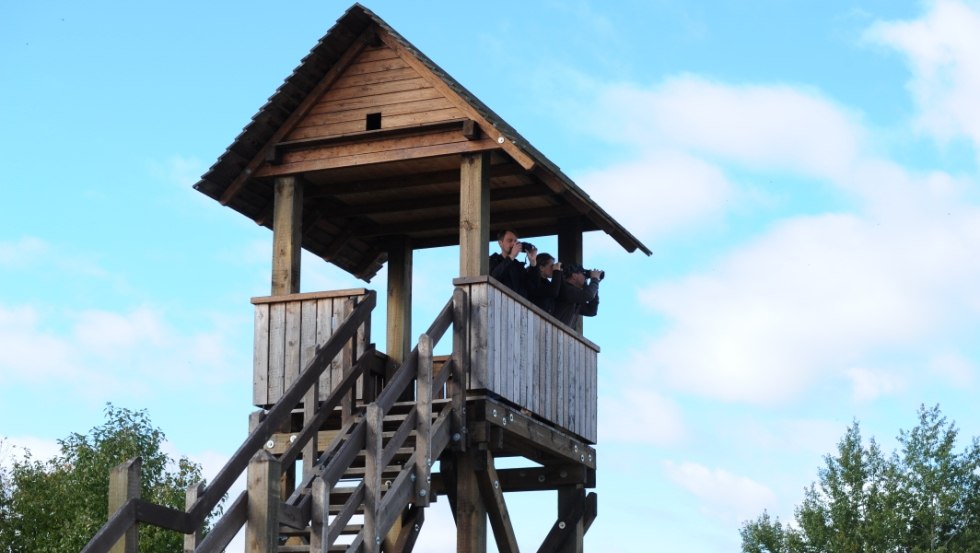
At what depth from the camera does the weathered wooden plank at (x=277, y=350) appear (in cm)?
1639

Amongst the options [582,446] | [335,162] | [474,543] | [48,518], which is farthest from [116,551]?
[48,518]

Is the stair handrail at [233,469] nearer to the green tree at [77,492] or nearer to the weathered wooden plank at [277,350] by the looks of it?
the weathered wooden plank at [277,350]

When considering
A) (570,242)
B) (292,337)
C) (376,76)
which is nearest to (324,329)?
(292,337)

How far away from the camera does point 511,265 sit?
17.0 meters

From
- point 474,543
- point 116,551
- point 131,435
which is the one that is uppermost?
point 131,435

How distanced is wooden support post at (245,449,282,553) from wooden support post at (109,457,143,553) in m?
0.81

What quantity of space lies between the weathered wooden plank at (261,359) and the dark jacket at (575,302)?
3181mm

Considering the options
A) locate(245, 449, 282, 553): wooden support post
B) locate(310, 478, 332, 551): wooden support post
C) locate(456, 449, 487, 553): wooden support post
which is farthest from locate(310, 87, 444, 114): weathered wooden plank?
locate(245, 449, 282, 553): wooden support post

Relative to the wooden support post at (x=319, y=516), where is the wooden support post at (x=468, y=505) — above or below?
above

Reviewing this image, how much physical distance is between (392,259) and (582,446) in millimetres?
3326

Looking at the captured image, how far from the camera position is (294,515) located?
40.4ft

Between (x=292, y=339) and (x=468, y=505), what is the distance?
2471mm

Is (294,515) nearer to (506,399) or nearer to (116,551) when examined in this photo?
(116,551)

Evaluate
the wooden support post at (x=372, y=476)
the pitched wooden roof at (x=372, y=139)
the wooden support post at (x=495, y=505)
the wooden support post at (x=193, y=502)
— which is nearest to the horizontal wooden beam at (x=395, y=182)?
the pitched wooden roof at (x=372, y=139)
